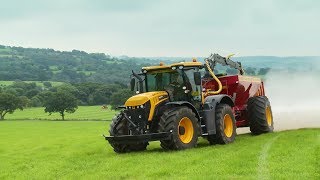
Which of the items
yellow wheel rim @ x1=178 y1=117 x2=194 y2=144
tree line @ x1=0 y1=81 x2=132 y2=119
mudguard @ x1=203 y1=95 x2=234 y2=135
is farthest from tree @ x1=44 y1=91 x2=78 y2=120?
yellow wheel rim @ x1=178 y1=117 x2=194 y2=144

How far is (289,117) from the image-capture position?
97.6 feet

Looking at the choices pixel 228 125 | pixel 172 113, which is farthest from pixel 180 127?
pixel 228 125

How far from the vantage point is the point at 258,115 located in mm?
21219

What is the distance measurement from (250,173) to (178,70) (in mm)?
7307

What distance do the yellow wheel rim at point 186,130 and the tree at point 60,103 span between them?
91647 millimetres

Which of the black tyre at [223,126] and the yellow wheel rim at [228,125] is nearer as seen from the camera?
the black tyre at [223,126]

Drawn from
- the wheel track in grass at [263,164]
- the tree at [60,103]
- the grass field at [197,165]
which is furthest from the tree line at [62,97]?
the wheel track in grass at [263,164]

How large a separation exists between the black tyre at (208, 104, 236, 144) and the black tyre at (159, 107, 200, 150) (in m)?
1.23

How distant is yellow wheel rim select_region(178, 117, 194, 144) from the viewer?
15.8m

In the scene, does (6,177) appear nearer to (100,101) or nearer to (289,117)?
(289,117)

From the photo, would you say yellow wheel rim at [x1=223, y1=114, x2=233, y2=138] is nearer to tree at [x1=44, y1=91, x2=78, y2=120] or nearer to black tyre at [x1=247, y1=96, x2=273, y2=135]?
black tyre at [x1=247, y1=96, x2=273, y2=135]

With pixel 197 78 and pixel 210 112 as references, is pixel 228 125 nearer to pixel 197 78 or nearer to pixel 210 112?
pixel 210 112

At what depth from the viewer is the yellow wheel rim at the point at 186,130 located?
51.8 feet

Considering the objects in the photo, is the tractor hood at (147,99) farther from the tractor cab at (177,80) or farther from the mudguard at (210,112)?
the mudguard at (210,112)
